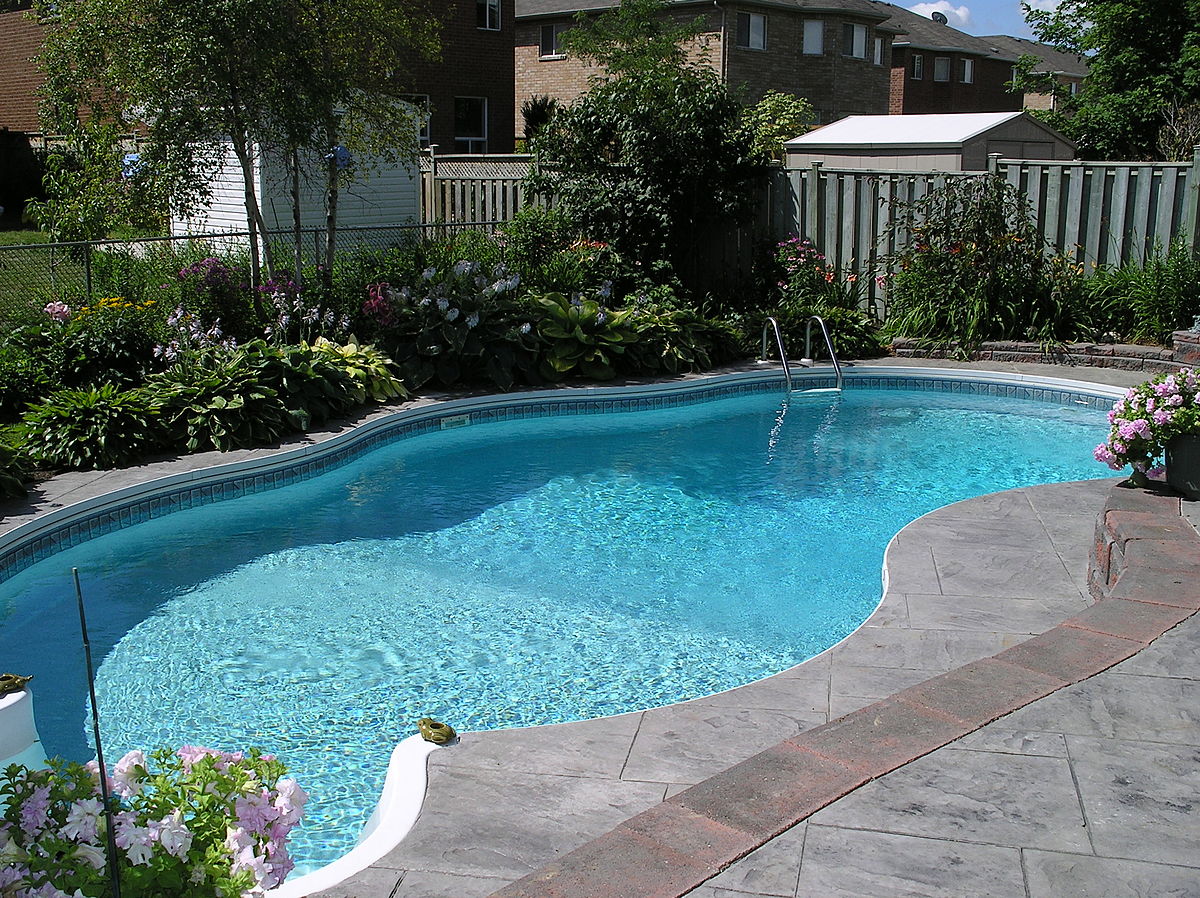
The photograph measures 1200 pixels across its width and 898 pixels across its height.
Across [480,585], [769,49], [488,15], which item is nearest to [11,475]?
[480,585]

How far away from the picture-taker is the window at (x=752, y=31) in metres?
30.2

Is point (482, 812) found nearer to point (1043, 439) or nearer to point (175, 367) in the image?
point (175, 367)

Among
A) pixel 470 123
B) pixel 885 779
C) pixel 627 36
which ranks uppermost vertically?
pixel 627 36

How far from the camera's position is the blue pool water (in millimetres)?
5059

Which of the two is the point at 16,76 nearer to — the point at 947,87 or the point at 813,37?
the point at 813,37

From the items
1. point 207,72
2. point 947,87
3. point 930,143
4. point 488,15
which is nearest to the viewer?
point 207,72

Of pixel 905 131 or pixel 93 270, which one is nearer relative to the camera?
pixel 93 270

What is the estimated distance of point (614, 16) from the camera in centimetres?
2595

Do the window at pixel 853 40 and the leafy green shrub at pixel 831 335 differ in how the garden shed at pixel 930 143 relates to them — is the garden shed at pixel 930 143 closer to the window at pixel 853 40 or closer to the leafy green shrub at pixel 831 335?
the leafy green shrub at pixel 831 335

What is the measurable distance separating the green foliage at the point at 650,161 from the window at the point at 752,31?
1834 centimetres

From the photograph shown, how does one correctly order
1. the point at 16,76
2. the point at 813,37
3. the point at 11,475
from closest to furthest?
the point at 11,475 → the point at 16,76 → the point at 813,37

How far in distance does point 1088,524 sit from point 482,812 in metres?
4.52

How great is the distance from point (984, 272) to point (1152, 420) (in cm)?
644

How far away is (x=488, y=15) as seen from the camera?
83.7ft
